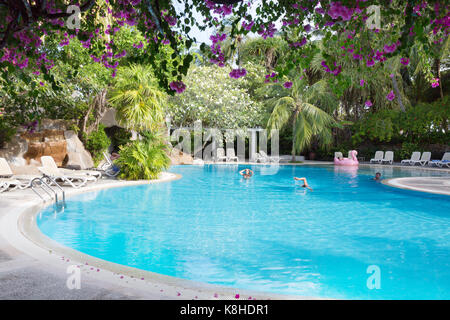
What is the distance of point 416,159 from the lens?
955 inches

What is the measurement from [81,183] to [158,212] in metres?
3.77

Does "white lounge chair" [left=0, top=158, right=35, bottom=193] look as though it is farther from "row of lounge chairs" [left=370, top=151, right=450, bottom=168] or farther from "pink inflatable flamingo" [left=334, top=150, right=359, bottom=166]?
"row of lounge chairs" [left=370, top=151, right=450, bottom=168]

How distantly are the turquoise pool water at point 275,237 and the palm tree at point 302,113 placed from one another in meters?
13.4

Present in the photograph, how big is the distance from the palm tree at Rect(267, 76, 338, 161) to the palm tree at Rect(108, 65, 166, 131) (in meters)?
11.1

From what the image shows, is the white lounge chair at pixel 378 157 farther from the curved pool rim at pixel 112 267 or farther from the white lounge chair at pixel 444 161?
the curved pool rim at pixel 112 267

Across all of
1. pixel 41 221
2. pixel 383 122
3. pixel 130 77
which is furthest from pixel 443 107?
pixel 41 221

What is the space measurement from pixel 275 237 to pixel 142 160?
27.9ft

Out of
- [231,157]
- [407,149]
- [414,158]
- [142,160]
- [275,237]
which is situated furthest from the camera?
[231,157]

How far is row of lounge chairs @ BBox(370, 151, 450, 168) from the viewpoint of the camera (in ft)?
75.2

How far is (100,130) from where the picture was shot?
19078mm

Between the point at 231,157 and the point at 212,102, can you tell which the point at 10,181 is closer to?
the point at 212,102

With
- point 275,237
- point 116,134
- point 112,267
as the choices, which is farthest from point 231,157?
point 112,267

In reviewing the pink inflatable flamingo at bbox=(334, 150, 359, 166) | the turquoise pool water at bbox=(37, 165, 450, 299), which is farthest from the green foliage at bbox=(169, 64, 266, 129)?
the turquoise pool water at bbox=(37, 165, 450, 299)
